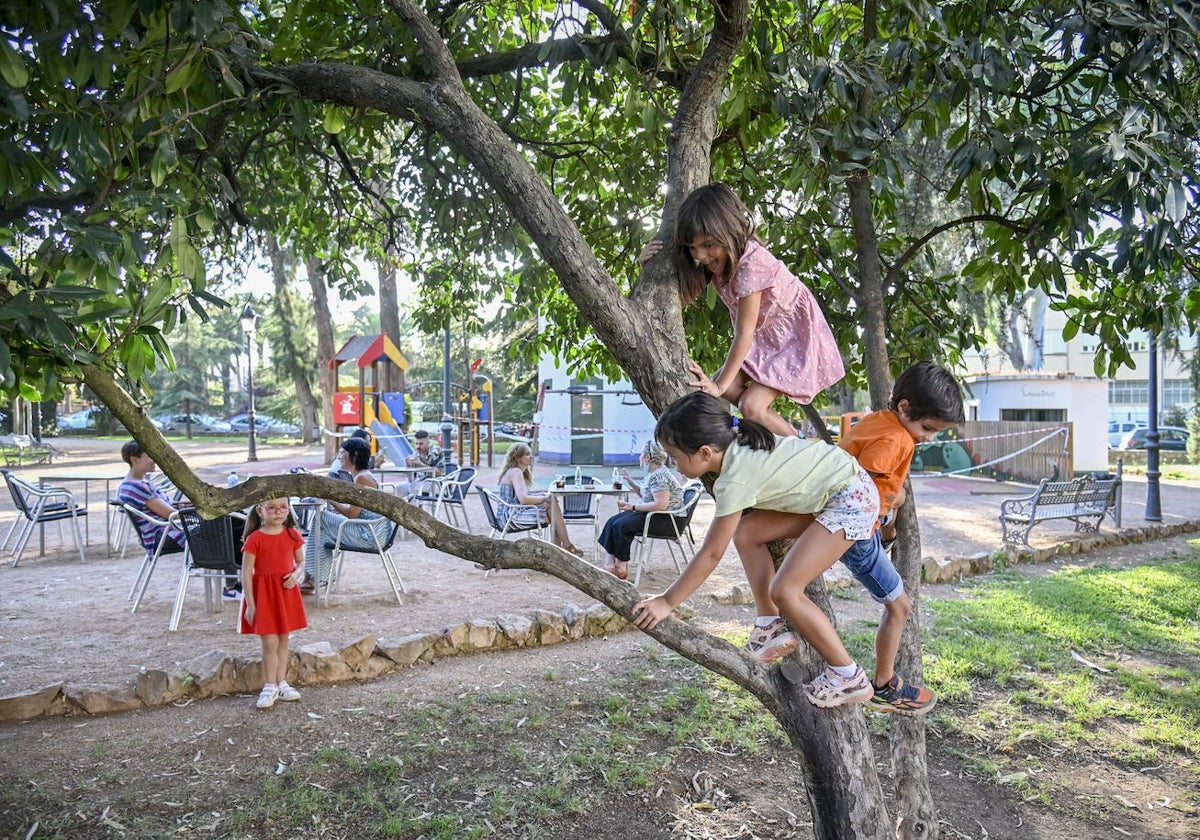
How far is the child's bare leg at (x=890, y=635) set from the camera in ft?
9.08

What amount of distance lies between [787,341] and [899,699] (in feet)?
4.03

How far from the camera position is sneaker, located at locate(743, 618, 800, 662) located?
2639 millimetres

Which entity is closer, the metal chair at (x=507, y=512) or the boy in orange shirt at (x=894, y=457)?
the boy in orange shirt at (x=894, y=457)

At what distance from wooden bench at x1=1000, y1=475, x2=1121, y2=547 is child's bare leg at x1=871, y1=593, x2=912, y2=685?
7.76 m

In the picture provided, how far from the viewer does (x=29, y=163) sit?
2.03 metres

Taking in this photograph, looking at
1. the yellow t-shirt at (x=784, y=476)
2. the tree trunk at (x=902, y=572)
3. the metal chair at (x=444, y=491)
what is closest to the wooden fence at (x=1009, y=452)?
the metal chair at (x=444, y=491)

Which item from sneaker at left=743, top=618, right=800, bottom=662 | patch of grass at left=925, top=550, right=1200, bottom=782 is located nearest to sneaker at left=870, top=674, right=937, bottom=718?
sneaker at left=743, top=618, right=800, bottom=662

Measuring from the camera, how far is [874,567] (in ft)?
8.70

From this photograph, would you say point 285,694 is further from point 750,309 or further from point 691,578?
point 750,309

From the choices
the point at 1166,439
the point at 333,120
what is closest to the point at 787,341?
the point at 333,120

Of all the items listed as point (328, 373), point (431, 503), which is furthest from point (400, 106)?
point (328, 373)

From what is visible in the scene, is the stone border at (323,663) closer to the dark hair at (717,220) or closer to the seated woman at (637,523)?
the seated woman at (637,523)

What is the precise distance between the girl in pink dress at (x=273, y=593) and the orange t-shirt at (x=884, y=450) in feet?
10.6

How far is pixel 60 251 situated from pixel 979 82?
2.53 meters
